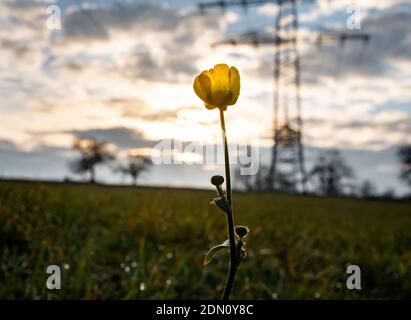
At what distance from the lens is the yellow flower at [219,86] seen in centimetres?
94

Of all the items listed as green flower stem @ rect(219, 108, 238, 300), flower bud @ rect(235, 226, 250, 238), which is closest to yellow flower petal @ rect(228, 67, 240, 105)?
green flower stem @ rect(219, 108, 238, 300)

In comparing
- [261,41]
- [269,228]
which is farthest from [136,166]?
[269,228]

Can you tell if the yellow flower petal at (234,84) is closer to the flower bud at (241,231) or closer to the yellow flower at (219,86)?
the yellow flower at (219,86)

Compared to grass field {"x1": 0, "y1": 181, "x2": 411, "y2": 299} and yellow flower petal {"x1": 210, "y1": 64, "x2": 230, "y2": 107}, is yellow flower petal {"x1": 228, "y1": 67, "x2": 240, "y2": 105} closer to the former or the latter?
yellow flower petal {"x1": 210, "y1": 64, "x2": 230, "y2": 107}

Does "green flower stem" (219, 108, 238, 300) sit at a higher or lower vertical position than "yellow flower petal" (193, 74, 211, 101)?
lower

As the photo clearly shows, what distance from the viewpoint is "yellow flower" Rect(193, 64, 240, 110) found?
94cm

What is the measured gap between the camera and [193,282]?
303 cm

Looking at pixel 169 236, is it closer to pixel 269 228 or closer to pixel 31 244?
pixel 31 244
